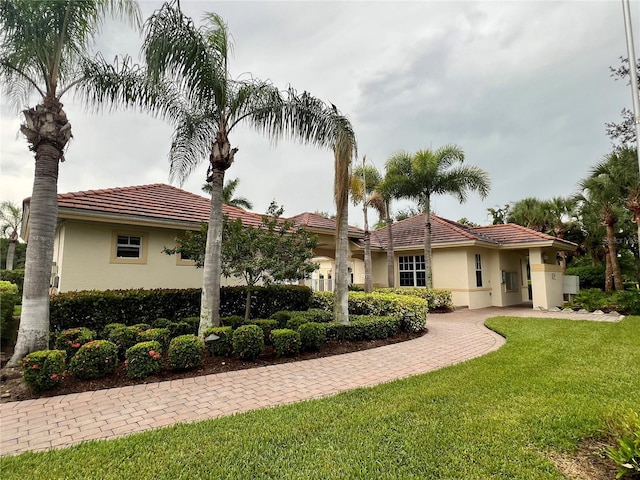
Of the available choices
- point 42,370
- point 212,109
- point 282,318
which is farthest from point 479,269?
point 42,370

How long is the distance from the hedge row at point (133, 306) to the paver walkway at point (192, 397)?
12.9ft

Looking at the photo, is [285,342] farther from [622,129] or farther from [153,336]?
[622,129]

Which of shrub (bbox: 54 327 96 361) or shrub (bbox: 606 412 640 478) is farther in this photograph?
shrub (bbox: 54 327 96 361)

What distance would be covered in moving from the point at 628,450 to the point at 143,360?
264 inches

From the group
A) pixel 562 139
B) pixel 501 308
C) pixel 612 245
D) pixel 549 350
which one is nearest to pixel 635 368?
pixel 549 350

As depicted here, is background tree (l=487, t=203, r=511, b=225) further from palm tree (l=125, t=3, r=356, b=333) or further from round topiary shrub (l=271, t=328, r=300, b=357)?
round topiary shrub (l=271, t=328, r=300, b=357)

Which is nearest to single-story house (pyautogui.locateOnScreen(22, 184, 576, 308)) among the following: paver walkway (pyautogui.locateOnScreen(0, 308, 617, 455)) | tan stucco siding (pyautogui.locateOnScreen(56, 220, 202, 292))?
tan stucco siding (pyautogui.locateOnScreen(56, 220, 202, 292))

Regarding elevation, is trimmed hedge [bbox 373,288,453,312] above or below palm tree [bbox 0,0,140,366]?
below

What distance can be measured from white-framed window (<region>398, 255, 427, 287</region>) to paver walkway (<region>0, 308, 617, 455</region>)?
11.6m

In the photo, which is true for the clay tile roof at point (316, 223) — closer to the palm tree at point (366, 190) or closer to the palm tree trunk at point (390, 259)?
the palm tree at point (366, 190)

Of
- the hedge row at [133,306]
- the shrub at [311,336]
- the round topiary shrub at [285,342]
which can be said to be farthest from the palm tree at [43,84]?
the shrub at [311,336]

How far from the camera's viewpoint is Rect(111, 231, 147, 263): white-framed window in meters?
10.3

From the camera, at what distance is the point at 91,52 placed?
745cm

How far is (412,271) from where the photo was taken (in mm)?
19938
